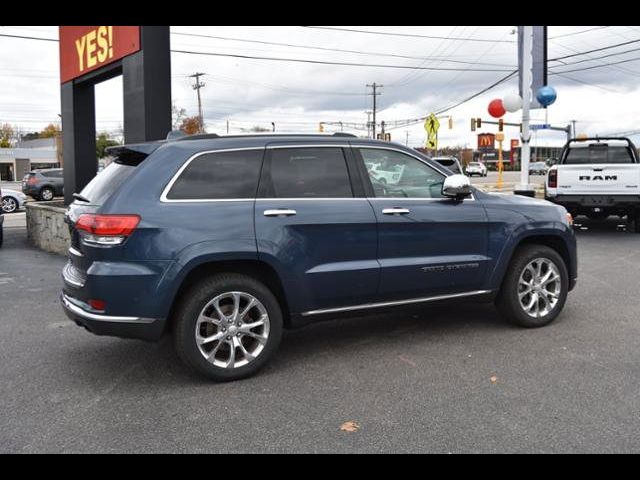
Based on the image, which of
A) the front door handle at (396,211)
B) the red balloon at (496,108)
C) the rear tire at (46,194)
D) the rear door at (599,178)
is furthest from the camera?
the rear tire at (46,194)

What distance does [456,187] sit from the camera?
16.2 ft

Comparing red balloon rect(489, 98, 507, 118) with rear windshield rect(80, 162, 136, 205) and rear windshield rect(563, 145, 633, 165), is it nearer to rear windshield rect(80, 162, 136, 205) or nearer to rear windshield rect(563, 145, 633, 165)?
rear windshield rect(563, 145, 633, 165)

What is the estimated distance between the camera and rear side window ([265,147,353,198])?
14.8 feet

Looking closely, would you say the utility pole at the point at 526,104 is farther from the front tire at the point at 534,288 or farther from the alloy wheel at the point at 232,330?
the alloy wheel at the point at 232,330

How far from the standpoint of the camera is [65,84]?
12867 mm

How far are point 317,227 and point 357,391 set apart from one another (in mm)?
1229

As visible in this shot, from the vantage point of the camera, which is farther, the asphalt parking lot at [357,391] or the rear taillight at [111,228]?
the rear taillight at [111,228]

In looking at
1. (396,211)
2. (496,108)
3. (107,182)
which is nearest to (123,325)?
(107,182)

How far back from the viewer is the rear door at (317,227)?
4379mm

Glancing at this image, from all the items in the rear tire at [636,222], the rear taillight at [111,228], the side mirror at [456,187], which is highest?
the side mirror at [456,187]

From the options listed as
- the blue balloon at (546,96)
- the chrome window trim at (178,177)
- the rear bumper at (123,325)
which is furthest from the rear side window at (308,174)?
the blue balloon at (546,96)

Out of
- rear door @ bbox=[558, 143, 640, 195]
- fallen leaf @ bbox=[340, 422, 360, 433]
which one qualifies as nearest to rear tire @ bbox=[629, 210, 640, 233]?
rear door @ bbox=[558, 143, 640, 195]

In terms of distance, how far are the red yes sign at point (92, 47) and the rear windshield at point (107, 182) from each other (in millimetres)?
5435

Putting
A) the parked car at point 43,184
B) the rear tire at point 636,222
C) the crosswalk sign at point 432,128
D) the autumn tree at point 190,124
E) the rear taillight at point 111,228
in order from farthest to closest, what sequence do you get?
the autumn tree at point 190,124 < the parked car at point 43,184 < the crosswalk sign at point 432,128 < the rear tire at point 636,222 < the rear taillight at point 111,228
